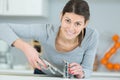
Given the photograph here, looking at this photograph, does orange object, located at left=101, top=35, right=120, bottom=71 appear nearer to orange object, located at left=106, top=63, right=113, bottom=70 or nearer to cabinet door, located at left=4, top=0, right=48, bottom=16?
orange object, located at left=106, top=63, right=113, bottom=70

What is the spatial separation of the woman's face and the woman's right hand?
0.09 meters

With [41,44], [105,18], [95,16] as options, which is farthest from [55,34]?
[105,18]

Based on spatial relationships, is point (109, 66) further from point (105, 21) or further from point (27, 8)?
point (27, 8)

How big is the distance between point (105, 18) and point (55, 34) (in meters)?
0.26

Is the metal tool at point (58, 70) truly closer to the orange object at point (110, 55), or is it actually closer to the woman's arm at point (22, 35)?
the woman's arm at point (22, 35)

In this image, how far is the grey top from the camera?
65 cm

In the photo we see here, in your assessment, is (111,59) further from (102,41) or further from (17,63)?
(17,63)

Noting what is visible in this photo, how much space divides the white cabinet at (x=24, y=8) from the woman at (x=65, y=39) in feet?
0.47

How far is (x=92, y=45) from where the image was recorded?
2.16 ft

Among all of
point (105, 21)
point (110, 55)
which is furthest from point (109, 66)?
point (105, 21)

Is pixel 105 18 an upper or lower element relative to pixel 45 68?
upper

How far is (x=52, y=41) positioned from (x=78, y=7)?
11 cm

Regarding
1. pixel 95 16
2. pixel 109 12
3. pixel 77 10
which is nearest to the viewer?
pixel 77 10

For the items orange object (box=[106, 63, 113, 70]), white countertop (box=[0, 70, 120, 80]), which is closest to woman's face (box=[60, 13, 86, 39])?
white countertop (box=[0, 70, 120, 80])
